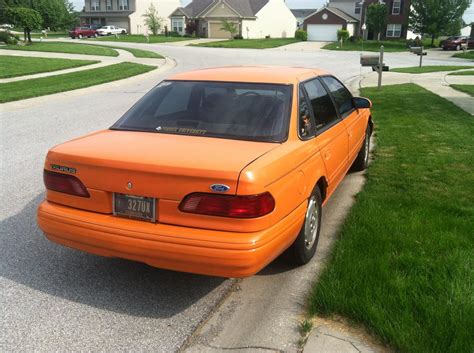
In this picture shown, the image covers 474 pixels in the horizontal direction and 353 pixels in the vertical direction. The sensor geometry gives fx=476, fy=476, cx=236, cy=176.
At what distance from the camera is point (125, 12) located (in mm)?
71312

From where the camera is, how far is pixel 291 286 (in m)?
3.54

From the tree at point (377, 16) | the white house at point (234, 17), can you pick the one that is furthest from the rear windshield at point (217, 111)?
the white house at point (234, 17)

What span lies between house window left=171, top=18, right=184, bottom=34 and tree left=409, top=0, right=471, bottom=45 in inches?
1245

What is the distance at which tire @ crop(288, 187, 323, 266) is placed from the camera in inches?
144

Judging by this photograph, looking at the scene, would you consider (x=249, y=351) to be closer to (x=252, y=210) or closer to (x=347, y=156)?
(x=252, y=210)

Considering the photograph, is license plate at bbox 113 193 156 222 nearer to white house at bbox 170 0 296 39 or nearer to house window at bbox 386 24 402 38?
white house at bbox 170 0 296 39

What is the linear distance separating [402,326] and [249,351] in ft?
3.04

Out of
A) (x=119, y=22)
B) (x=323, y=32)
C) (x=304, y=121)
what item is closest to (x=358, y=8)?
(x=323, y=32)

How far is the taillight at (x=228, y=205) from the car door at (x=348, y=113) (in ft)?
7.61

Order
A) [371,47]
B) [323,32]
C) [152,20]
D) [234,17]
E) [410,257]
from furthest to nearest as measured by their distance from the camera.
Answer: [323,32] < [152,20] < [234,17] < [371,47] < [410,257]

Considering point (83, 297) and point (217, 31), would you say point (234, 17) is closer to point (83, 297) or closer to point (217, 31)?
point (217, 31)

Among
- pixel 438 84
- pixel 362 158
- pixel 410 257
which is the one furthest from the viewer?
pixel 438 84


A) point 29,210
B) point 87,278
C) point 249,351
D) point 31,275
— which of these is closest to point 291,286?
point 249,351

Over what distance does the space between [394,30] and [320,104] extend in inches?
2543
